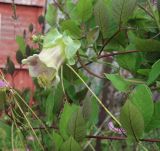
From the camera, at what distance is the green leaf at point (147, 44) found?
0.67 meters

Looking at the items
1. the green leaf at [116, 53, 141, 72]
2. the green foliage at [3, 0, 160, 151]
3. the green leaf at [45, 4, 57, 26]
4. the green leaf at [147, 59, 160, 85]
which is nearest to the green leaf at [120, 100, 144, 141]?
the green foliage at [3, 0, 160, 151]

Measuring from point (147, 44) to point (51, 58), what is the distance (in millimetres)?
175

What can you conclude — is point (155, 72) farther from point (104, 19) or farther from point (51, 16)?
point (51, 16)

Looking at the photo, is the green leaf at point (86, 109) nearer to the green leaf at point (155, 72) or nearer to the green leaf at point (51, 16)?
the green leaf at point (155, 72)

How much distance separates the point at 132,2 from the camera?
64 centimetres

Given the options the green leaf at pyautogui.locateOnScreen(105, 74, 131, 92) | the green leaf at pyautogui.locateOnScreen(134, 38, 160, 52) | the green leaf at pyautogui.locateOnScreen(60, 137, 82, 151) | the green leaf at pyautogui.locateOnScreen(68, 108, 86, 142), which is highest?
the green leaf at pyautogui.locateOnScreen(134, 38, 160, 52)

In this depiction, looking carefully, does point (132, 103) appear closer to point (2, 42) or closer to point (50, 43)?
point (50, 43)

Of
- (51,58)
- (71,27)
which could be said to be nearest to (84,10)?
(71,27)

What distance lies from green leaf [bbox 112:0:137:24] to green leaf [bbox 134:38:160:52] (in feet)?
0.13

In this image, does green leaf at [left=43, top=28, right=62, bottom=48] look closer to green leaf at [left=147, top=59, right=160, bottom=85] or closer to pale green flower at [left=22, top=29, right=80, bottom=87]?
pale green flower at [left=22, top=29, right=80, bottom=87]

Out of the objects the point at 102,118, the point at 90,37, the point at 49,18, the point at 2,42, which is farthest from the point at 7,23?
the point at 90,37

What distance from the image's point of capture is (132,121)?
551 mm

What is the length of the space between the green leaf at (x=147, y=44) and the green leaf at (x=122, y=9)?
0.04 metres

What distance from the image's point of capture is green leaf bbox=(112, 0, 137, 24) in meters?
0.64
